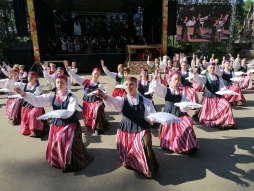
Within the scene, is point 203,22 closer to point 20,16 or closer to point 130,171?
point 20,16

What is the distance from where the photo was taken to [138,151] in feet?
9.76

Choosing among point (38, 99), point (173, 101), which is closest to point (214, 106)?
point (173, 101)

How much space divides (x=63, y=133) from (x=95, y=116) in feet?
4.98

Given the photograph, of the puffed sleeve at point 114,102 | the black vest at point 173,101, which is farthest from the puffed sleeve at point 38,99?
the black vest at point 173,101

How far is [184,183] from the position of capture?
2.90 m

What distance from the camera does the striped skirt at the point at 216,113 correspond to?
4715 mm

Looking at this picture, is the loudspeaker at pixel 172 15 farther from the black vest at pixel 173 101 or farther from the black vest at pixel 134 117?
the black vest at pixel 134 117

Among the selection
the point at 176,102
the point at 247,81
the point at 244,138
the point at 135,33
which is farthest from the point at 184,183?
the point at 135,33

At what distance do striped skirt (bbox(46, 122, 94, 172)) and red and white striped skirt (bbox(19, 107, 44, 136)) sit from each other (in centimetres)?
129

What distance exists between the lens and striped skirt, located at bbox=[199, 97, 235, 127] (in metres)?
4.71

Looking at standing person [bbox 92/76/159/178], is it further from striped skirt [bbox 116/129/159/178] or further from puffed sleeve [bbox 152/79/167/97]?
puffed sleeve [bbox 152/79/167/97]

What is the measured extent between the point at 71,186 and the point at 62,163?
1.31ft

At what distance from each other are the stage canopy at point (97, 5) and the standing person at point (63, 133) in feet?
46.3

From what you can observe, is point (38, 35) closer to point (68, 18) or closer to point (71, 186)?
point (68, 18)
